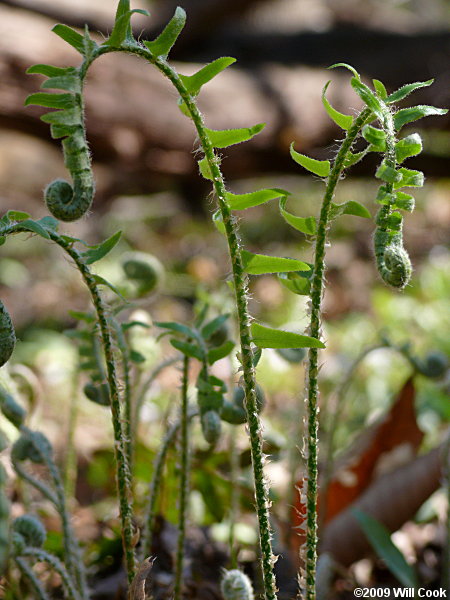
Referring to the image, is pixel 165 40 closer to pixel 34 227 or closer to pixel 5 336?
pixel 34 227

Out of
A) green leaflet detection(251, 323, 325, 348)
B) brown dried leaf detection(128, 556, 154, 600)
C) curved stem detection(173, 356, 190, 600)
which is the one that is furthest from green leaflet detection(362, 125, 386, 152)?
brown dried leaf detection(128, 556, 154, 600)

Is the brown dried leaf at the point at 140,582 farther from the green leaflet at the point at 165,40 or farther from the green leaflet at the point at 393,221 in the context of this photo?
the green leaflet at the point at 165,40

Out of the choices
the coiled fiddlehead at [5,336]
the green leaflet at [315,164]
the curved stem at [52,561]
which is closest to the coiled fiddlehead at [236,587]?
the curved stem at [52,561]

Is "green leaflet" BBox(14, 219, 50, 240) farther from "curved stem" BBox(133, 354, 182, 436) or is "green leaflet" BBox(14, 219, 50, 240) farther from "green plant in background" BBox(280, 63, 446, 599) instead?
"curved stem" BBox(133, 354, 182, 436)

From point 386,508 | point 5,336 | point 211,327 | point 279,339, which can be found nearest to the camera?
point 5,336

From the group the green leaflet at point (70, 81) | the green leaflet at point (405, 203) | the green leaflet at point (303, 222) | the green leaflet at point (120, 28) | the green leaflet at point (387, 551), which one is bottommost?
the green leaflet at point (387, 551)

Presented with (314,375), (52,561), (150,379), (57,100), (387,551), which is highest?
(57,100)

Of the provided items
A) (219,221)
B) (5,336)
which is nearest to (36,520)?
(5,336)

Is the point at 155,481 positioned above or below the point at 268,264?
below
